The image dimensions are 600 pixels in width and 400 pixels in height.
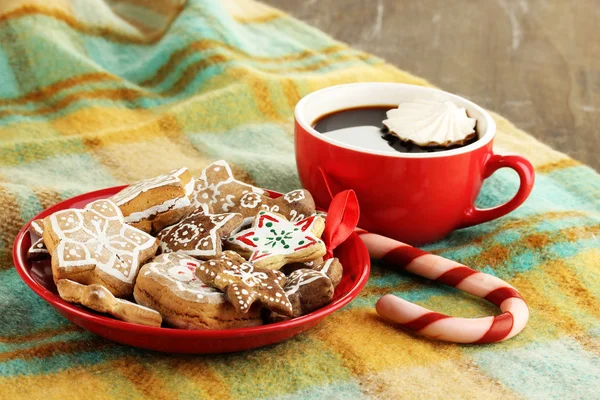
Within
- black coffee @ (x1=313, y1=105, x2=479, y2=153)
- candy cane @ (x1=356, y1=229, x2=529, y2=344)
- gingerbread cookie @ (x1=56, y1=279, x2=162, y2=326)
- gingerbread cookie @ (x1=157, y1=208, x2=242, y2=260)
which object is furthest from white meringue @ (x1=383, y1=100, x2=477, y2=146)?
gingerbread cookie @ (x1=56, y1=279, x2=162, y2=326)

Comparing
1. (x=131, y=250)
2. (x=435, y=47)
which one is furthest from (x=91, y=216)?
(x=435, y=47)

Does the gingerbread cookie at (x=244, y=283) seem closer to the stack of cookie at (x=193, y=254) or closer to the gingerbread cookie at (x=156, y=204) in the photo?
the stack of cookie at (x=193, y=254)

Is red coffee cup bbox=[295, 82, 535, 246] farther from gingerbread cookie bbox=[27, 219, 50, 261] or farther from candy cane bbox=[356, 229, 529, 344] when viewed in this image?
gingerbread cookie bbox=[27, 219, 50, 261]

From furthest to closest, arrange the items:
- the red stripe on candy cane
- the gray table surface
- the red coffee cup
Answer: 1. the gray table surface
2. the red coffee cup
3. the red stripe on candy cane

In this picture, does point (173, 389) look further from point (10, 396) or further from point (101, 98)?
point (101, 98)

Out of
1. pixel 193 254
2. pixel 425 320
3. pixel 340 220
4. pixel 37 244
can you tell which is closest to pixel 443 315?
pixel 425 320

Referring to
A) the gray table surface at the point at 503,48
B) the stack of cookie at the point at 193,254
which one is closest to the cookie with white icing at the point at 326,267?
the stack of cookie at the point at 193,254
